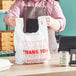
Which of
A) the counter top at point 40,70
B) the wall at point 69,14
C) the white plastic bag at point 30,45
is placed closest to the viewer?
the counter top at point 40,70

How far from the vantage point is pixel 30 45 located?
204 cm

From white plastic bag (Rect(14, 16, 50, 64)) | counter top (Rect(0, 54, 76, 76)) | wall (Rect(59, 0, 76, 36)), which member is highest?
wall (Rect(59, 0, 76, 36))

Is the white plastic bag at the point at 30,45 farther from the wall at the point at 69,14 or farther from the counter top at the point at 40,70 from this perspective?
the wall at the point at 69,14

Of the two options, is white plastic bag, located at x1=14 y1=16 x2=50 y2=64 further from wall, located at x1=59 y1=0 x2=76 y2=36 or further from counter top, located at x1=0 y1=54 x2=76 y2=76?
wall, located at x1=59 y1=0 x2=76 y2=36

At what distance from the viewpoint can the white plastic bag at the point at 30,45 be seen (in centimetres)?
203

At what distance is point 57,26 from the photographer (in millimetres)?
2631

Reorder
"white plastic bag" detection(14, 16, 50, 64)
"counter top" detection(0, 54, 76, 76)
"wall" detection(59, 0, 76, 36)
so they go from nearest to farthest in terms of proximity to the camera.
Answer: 1. "counter top" detection(0, 54, 76, 76)
2. "white plastic bag" detection(14, 16, 50, 64)
3. "wall" detection(59, 0, 76, 36)

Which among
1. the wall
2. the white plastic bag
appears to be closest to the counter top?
the white plastic bag

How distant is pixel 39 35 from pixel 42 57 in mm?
180

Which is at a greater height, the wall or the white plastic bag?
the wall

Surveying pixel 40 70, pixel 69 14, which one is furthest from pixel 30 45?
pixel 69 14

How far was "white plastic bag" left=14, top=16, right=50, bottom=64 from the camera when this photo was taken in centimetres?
203

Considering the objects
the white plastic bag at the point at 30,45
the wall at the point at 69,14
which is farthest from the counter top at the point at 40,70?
the wall at the point at 69,14

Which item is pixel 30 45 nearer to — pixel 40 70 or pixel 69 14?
pixel 40 70
